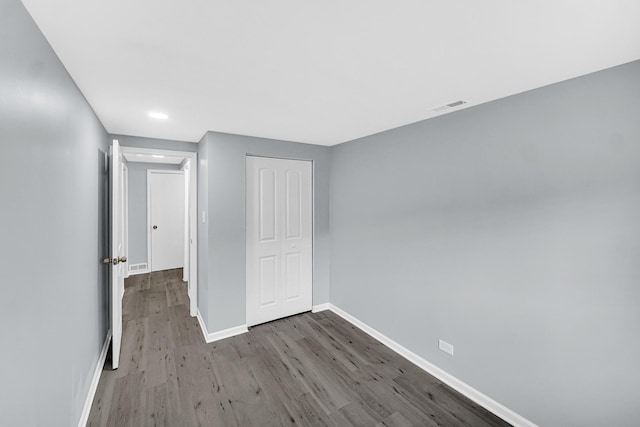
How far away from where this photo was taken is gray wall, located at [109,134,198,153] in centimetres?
307

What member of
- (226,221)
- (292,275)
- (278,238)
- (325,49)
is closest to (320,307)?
(292,275)

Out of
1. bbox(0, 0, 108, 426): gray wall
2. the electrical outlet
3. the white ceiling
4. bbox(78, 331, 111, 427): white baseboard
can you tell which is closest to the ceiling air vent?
the white ceiling

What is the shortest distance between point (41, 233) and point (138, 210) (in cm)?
464

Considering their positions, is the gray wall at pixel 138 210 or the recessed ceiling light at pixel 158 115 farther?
the gray wall at pixel 138 210

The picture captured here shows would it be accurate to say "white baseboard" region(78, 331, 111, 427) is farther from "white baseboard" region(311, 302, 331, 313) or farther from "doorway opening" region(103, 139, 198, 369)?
"white baseboard" region(311, 302, 331, 313)

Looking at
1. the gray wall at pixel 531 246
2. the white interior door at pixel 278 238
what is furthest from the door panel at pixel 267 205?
the gray wall at pixel 531 246

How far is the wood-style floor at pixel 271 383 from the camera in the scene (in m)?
1.99

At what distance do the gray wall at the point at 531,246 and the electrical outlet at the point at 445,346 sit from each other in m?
0.05

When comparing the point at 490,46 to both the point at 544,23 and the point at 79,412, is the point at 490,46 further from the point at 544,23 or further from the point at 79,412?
the point at 79,412

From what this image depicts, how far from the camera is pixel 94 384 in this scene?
7.26 feet

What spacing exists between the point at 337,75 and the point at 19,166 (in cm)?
151

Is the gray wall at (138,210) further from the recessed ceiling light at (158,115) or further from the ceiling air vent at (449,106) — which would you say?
the ceiling air vent at (449,106)

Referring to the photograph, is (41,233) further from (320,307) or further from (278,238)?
(320,307)

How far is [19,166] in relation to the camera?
1.05 metres
